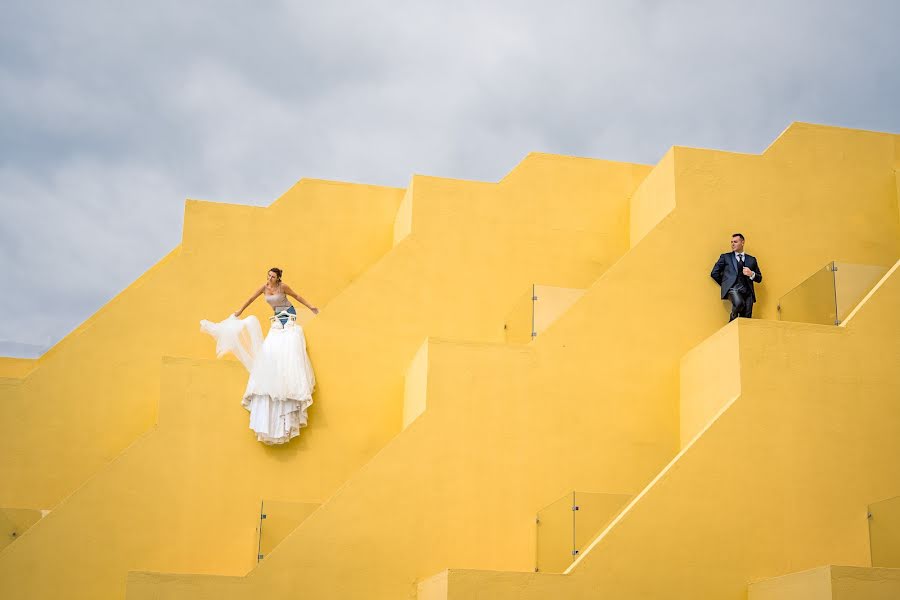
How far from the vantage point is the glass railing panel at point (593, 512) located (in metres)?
10.9

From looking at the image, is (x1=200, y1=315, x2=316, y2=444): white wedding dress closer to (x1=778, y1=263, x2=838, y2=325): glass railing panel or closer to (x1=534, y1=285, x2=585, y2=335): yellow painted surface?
(x1=534, y1=285, x2=585, y2=335): yellow painted surface

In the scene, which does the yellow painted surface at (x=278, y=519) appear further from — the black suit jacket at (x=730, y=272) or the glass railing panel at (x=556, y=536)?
the black suit jacket at (x=730, y=272)

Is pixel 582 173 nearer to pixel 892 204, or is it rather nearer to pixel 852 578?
pixel 892 204

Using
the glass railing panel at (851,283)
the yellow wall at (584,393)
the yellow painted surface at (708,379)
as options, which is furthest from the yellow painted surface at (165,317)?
the glass railing panel at (851,283)

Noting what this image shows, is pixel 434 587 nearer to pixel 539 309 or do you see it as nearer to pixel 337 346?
pixel 539 309

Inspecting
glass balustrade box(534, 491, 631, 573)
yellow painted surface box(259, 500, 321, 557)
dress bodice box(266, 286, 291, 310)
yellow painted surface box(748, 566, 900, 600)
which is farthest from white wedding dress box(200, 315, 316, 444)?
yellow painted surface box(748, 566, 900, 600)

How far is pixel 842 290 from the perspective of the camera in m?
12.3

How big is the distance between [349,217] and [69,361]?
12.9 ft

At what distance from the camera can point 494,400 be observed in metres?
12.4

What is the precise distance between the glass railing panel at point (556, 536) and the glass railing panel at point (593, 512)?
0.23 ft

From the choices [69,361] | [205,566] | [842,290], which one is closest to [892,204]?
[842,290]

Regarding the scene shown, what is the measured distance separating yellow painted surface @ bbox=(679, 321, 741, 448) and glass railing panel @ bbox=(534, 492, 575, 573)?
1817mm

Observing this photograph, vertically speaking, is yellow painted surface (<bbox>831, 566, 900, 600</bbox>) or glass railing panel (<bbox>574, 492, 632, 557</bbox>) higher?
glass railing panel (<bbox>574, 492, 632, 557</bbox>)

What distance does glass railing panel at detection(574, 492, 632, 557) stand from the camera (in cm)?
1092
